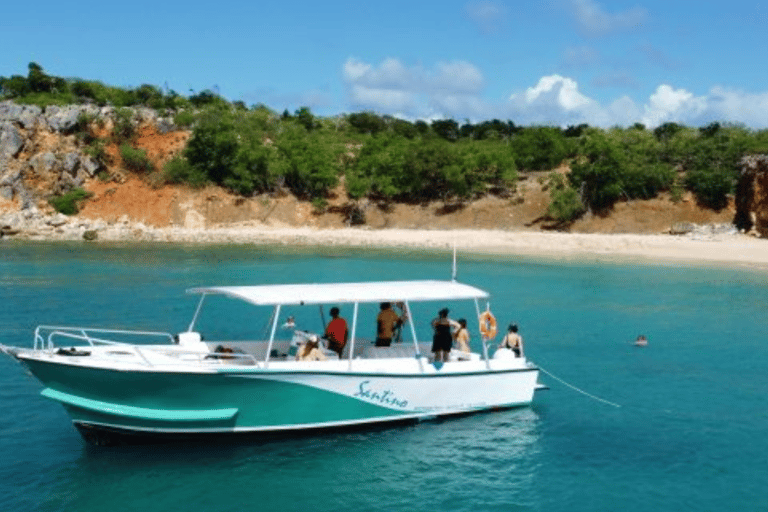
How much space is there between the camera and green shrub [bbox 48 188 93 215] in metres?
70.7

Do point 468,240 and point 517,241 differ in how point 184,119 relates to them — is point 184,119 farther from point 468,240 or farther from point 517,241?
point 517,241

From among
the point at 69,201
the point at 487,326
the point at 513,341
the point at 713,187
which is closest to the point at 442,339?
the point at 487,326

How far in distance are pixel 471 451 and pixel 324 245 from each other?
47470 millimetres

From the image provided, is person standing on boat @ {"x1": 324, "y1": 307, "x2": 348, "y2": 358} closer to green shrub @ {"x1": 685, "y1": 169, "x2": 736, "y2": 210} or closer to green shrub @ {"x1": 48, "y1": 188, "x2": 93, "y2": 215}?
green shrub @ {"x1": 685, "y1": 169, "x2": 736, "y2": 210}

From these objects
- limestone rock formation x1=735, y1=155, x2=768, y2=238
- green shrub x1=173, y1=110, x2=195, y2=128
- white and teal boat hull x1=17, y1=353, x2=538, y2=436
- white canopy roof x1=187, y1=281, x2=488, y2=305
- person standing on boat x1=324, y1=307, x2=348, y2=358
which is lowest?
white and teal boat hull x1=17, y1=353, x2=538, y2=436

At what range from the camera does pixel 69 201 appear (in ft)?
234

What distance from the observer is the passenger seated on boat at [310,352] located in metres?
15.9

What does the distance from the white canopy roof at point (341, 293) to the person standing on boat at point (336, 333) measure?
0.62 metres

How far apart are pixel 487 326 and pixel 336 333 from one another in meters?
3.72

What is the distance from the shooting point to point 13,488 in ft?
42.7

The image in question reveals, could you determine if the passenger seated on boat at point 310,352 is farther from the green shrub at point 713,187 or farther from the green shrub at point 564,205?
the green shrub at point 713,187

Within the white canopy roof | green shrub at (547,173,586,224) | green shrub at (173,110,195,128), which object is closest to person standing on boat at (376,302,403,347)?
Answer: the white canopy roof

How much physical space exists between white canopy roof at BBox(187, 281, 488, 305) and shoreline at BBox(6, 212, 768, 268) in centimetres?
3468

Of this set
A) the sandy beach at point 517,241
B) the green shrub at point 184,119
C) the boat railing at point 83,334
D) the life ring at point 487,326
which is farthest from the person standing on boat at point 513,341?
the green shrub at point 184,119
